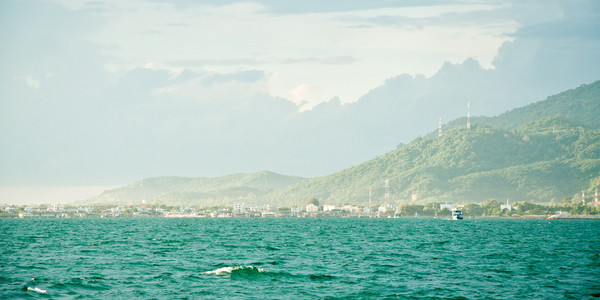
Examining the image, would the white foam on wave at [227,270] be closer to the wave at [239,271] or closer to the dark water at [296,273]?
the wave at [239,271]

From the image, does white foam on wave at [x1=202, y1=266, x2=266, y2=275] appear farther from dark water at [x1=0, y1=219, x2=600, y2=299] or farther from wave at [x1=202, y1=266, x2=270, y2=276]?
dark water at [x1=0, y1=219, x2=600, y2=299]

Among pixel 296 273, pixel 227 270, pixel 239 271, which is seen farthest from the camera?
pixel 227 270

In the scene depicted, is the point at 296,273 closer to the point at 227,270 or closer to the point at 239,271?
the point at 239,271

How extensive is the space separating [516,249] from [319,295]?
233 ft

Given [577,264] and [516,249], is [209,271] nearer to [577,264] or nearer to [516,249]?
[577,264]

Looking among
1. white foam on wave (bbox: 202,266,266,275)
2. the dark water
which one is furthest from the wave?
the dark water

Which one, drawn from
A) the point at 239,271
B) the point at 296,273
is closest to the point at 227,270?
the point at 239,271

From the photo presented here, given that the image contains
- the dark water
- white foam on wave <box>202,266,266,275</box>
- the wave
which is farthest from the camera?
white foam on wave <box>202,266,266,275</box>

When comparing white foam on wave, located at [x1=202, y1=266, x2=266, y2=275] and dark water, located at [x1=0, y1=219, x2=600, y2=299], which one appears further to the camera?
white foam on wave, located at [x1=202, y1=266, x2=266, y2=275]

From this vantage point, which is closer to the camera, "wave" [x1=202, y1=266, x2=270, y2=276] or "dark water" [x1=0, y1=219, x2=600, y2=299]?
"dark water" [x1=0, y1=219, x2=600, y2=299]

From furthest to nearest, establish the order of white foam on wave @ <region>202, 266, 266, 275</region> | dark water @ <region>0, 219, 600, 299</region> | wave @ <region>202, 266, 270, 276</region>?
white foam on wave @ <region>202, 266, 266, 275</region>, wave @ <region>202, 266, 270, 276</region>, dark water @ <region>0, 219, 600, 299</region>

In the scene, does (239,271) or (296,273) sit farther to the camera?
(296,273)

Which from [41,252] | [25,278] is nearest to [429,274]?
[25,278]

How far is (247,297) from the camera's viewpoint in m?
66.4
